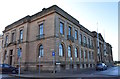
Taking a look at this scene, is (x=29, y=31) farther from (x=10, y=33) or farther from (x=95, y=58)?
(x=95, y=58)

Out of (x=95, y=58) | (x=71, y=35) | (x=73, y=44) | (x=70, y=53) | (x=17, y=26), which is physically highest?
(x=17, y=26)

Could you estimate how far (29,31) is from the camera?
26.0 m

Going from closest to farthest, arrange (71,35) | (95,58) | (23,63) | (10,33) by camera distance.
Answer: (23,63)
(71,35)
(10,33)
(95,58)

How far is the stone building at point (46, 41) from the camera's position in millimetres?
20328

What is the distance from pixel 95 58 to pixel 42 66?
27.3 m

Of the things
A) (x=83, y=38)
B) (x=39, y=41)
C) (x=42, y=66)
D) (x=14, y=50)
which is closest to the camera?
(x=42, y=66)

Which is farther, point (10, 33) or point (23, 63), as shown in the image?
point (10, 33)

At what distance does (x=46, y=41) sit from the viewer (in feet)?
69.6

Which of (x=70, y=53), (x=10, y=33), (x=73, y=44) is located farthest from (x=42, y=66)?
(x=10, y=33)

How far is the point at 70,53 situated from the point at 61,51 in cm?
372

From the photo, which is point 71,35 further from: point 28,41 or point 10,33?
point 10,33

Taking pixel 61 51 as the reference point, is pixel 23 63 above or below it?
below

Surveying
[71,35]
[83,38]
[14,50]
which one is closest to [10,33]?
[14,50]

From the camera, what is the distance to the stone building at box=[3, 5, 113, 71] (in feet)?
66.7
